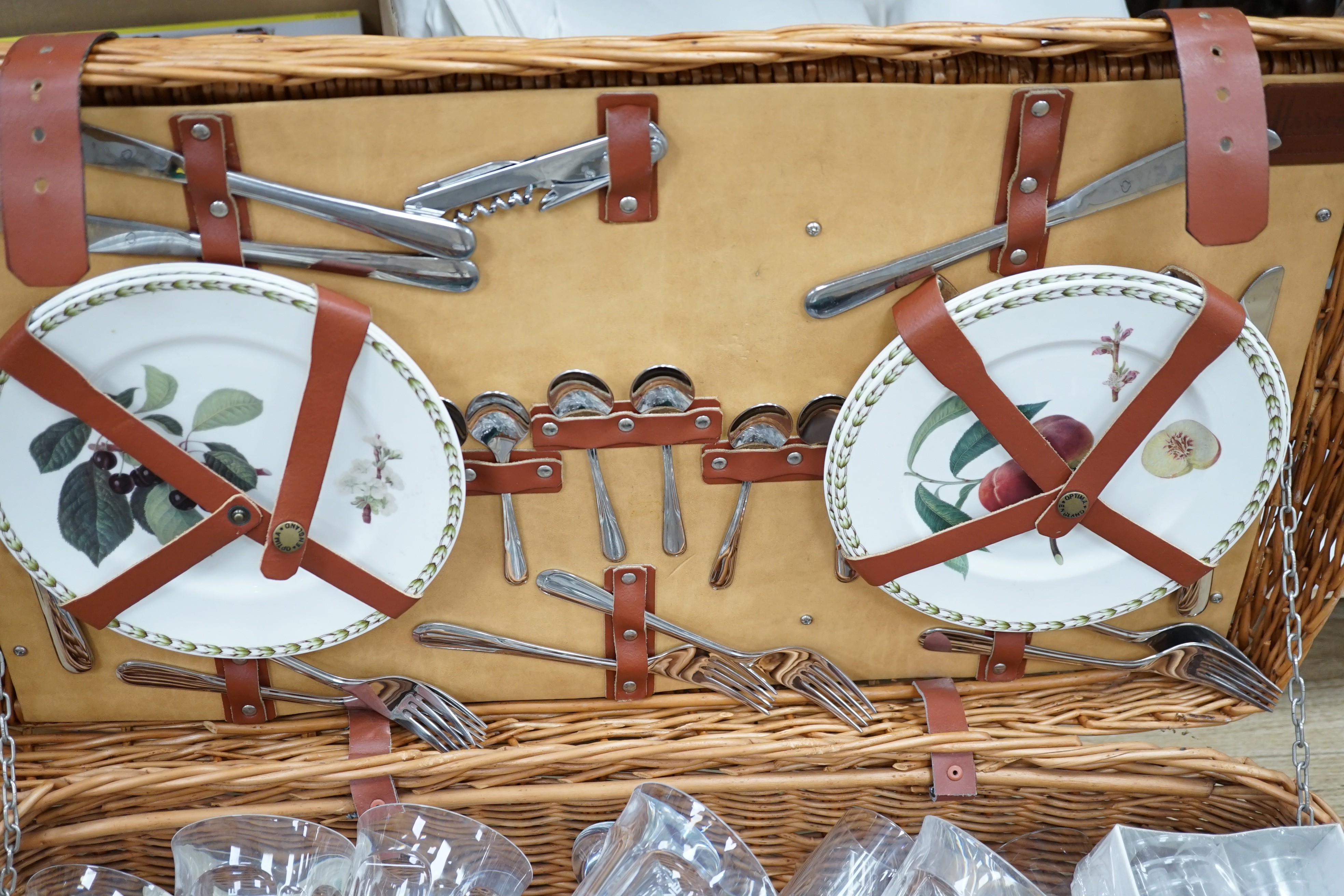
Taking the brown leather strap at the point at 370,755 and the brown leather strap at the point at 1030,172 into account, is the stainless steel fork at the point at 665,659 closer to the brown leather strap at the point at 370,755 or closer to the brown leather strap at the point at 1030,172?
the brown leather strap at the point at 370,755

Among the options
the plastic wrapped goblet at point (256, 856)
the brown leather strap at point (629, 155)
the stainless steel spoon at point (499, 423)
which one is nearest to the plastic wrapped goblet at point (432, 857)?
the plastic wrapped goblet at point (256, 856)

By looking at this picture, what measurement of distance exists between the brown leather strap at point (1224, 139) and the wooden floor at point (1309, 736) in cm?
63

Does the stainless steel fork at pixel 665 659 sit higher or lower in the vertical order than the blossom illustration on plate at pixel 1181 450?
lower

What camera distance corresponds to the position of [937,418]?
2.53 feet

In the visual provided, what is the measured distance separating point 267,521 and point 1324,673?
1.15m

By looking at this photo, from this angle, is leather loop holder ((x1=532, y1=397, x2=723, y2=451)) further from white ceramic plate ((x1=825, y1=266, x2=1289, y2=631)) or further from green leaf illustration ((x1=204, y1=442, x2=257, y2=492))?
green leaf illustration ((x1=204, y1=442, x2=257, y2=492))

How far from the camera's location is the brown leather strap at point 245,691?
0.86 meters

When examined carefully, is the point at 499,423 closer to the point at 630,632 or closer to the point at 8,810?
the point at 630,632

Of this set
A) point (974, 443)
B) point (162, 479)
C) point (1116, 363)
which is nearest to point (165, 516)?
point (162, 479)

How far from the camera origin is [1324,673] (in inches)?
47.1

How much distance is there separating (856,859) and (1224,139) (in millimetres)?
557

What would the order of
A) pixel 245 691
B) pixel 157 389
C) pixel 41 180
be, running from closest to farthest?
pixel 41 180, pixel 157 389, pixel 245 691

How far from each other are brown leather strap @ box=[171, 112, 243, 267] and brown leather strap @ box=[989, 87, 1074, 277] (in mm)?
510

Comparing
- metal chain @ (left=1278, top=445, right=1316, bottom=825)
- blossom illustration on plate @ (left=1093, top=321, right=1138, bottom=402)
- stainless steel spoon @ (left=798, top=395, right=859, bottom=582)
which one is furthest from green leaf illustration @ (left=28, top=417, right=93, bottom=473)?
metal chain @ (left=1278, top=445, right=1316, bottom=825)
